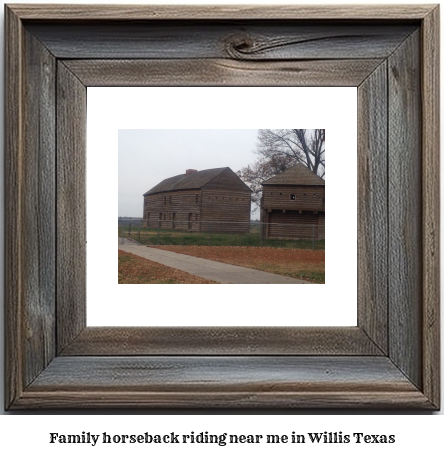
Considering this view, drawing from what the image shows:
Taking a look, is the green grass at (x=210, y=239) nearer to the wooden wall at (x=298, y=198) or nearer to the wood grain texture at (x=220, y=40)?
the wooden wall at (x=298, y=198)

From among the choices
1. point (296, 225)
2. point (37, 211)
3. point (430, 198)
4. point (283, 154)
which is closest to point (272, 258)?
point (296, 225)

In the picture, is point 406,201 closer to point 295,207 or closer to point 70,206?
point 295,207

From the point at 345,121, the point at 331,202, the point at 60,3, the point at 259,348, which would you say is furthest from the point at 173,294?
the point at 60,3

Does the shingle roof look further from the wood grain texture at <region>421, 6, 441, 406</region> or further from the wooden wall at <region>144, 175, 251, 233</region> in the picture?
the wood grain texture at <region>421, 6, 441, 406</region>

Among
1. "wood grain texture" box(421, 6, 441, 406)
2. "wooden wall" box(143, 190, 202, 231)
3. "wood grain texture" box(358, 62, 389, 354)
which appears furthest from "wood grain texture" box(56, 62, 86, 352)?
"wood grain texture" box(421, 6, 441, 406)

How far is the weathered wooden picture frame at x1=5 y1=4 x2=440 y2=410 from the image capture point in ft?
3.18

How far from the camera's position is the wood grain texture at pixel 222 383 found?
0.97m

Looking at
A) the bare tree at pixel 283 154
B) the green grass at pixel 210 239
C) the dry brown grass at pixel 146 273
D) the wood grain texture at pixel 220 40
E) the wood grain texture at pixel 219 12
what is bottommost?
the dry brown grass at pixel 146 273

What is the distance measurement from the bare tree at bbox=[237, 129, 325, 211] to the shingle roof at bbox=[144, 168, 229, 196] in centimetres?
5

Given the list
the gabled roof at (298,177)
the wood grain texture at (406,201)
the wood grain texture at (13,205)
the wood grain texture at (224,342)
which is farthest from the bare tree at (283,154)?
the wood grain texture at (13,205)

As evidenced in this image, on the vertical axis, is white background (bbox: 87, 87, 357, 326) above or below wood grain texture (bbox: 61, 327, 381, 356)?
above

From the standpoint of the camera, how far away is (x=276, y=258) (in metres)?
0.99

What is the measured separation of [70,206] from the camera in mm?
978

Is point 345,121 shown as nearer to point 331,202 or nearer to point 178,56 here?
point 331,202
